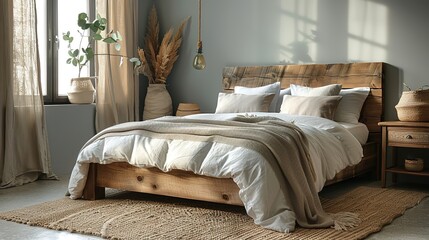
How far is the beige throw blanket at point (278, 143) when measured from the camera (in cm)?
316

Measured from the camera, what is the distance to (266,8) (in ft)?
18.8

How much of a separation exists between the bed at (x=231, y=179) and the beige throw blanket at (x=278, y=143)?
0.26 meters

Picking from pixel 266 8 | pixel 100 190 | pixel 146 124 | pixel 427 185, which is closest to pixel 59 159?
pixel 100 190

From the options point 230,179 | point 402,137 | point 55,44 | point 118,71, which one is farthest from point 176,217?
point 118,71

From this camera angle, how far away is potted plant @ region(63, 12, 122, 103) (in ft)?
17.2

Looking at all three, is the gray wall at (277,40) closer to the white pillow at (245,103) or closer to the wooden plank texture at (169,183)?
the white pillow at (245,103)

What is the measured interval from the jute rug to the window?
6.05 ft

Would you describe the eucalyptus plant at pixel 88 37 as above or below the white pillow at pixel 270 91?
above

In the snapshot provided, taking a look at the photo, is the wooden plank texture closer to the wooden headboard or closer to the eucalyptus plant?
the eucalyptus plant

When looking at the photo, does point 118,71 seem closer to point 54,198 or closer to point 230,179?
point 54,198

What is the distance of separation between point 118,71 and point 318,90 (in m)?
2.25

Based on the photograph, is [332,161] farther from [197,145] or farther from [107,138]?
[107,138]

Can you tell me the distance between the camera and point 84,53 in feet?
18.4

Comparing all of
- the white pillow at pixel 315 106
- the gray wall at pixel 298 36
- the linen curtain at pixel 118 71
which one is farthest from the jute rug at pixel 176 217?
the linen curtain at pixel 118 71
